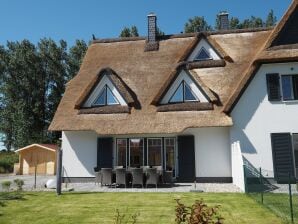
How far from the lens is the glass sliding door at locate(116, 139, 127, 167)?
19891mm

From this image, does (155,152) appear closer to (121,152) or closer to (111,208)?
(121,152)

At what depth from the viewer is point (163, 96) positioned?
19.8 metres

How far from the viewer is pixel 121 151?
20.0 metres

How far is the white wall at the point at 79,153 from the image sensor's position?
65.3 feet

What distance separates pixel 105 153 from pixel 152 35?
9.53m

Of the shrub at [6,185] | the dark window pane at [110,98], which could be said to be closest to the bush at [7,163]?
the dark window pane at [110,98]

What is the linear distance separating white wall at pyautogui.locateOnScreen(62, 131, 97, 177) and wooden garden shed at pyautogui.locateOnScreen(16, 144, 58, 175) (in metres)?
13.6

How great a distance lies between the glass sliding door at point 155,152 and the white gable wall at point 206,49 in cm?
575

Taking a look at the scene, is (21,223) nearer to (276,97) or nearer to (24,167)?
(276,97)

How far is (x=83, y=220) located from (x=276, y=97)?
39.8 feet

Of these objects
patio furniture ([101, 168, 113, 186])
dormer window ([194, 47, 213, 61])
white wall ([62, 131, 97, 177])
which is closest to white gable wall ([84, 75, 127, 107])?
white wall ([62, 131, 97, 177])

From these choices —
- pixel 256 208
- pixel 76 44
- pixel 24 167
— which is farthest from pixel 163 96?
pixel 76 44

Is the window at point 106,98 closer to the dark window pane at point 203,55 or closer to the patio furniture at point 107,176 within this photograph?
the patio furniture at point 107,176

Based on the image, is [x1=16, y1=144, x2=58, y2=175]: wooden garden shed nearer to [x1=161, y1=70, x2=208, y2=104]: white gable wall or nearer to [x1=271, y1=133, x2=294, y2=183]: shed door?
[x1=161, y1=70, x2=208, y2=104]: white gable wall
